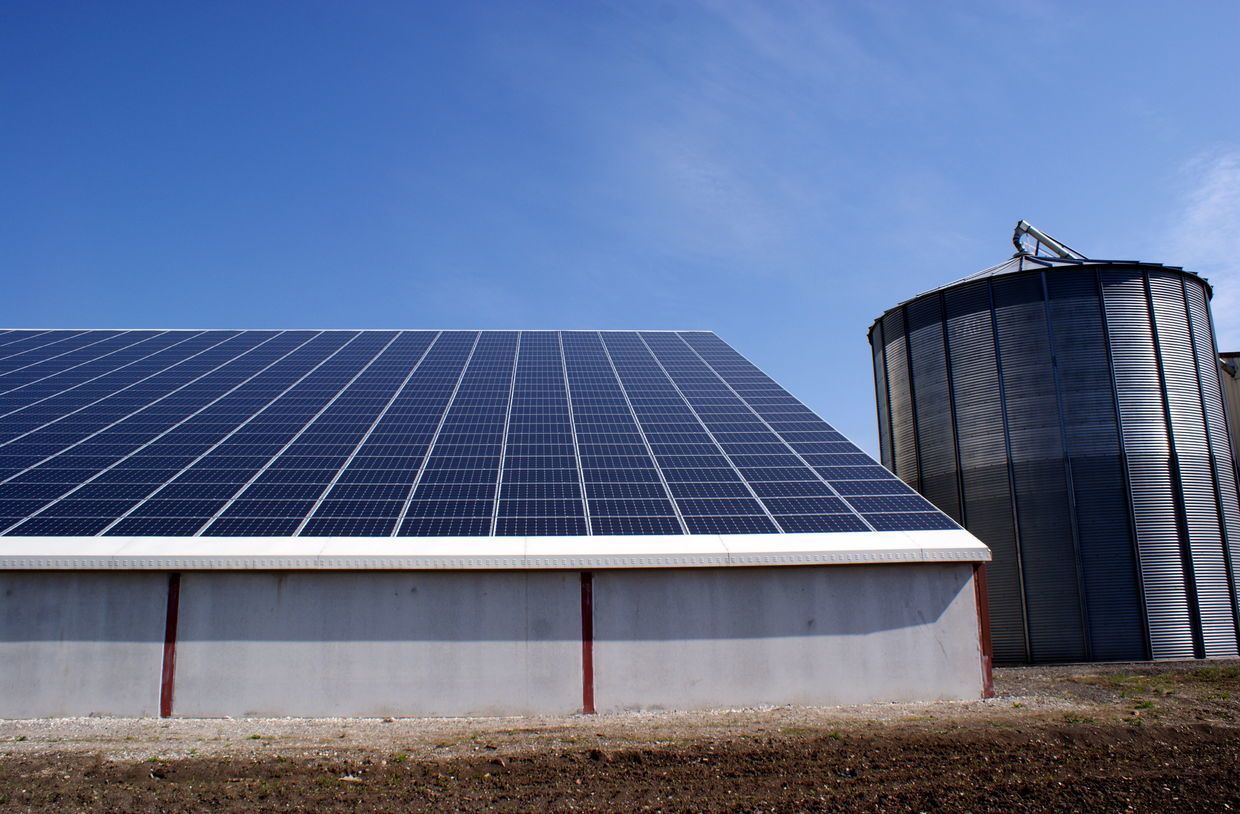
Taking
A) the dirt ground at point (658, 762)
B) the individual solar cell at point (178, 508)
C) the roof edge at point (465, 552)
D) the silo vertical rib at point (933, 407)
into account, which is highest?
the silo vertical rib at point (933, 407)

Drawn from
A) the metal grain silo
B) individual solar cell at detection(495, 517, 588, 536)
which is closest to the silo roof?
the metal grain silo

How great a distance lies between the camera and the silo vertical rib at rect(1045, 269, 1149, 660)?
27.4m

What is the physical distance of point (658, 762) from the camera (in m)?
13.4

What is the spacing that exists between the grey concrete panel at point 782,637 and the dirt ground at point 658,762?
25.1 inches

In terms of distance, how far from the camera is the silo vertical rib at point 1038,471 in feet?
91.3

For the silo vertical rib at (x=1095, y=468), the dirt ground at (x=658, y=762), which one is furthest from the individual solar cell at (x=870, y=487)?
the silo vertical rib at (x=1095, y=468)

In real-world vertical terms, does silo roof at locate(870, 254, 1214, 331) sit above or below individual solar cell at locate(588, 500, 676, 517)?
above

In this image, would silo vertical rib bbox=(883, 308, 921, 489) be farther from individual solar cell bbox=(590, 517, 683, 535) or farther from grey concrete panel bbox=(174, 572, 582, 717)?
grey concrete panel bbox=(174, 572, 582, 717)

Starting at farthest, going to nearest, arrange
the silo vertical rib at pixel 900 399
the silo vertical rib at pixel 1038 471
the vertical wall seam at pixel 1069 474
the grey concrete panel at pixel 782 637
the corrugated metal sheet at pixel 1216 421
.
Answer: the silo vertical rib at pixel 900 399 → the corrugated metal sheet at pixel 1216 421 → the silo vertical rib at pixel 1038 471 → the vertical wall seam at pixel 1069 474 → the grey concrete panel at pixel 782 637

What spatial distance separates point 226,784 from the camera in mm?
12422

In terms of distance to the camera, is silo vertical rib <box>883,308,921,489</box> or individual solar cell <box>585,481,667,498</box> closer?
individual solar cell <box>585,481,667,498</box>

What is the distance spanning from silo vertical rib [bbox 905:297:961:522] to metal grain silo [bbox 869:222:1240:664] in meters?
0.06

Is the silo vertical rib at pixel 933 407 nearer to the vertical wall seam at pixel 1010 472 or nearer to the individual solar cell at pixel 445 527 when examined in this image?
the vertical wall seam at pixel 1010 472

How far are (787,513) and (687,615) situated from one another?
11.2 ft
